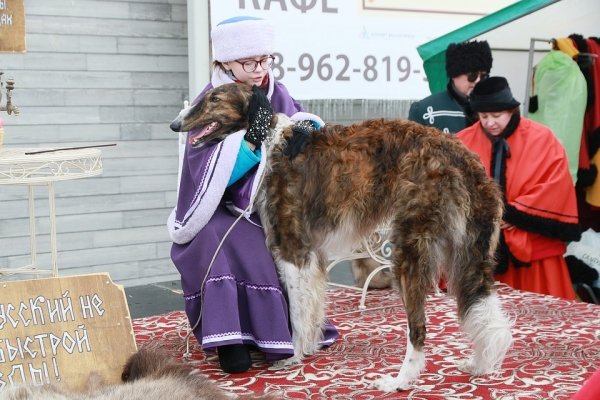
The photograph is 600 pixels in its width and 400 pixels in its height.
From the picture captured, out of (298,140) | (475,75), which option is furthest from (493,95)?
(298,140)

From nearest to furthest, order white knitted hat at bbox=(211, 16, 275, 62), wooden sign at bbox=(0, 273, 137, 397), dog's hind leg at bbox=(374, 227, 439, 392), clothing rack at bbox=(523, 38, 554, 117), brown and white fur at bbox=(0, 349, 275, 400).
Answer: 1. brown and white fur at bbox=(0, 349, 275, 400)
2. wooden sign at bbox=(0, 273, 137, 397)
3. dog's hind leg at bbox=(374, 227, 439, 392)
4. white knitted hat at bbox=(211, 16, 275, 62)
5. clothing rack at bbox=(523, 38, 554, 117)

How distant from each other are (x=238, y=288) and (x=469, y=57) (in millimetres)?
2342

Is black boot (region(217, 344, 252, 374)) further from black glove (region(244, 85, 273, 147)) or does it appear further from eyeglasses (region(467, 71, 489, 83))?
eyeglasses (region(467, 71, 489, 83))

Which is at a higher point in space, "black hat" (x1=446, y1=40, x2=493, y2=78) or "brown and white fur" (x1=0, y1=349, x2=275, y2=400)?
"black hat" (x1=446, y1=40, x2=493, y2=78)

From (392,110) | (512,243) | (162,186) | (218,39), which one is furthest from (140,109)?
(512,243)

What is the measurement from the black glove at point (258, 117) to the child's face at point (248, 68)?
0.58 ft

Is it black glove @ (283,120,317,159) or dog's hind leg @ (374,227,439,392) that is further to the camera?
black glove @ (283,120,317,159)

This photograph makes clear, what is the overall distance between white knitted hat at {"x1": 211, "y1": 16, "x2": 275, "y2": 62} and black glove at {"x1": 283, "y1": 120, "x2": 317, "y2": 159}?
387mm

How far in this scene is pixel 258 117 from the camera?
3.52 meters

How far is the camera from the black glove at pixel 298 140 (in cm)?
353

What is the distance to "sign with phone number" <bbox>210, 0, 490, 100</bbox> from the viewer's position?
→ 505 cm

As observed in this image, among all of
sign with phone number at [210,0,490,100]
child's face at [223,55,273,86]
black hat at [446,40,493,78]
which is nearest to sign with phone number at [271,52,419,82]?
sign with phone number at [210,0,490,100]

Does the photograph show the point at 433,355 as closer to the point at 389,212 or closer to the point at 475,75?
the point at 389,212

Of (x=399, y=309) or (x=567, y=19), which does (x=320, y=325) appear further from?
(x=567, y=19)
